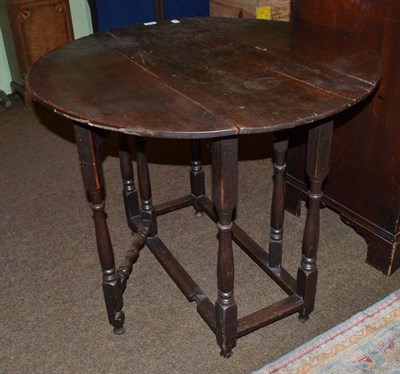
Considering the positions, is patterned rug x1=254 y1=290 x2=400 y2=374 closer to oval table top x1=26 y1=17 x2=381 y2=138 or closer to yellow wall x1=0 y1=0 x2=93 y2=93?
oval table top x1=26 y1=17 x2=381 y2=138

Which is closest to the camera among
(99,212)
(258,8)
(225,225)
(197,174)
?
(225,225)

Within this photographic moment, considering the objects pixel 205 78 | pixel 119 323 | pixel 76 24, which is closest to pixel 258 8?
pixel 76 24

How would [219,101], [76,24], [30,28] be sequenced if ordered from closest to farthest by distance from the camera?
1. [219,101]
2. [30,28]
3. [76,24]

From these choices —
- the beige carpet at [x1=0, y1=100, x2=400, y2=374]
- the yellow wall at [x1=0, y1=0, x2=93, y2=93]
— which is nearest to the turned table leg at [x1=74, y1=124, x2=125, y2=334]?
the beige carpet at [x1=0, y1=100, x2=400, y2=374]

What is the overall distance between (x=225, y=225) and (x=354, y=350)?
64cm

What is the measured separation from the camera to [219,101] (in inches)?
53.6

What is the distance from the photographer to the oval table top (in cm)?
128

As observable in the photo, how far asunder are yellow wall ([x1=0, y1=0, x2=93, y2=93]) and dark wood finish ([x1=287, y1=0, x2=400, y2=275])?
2123 millimetres

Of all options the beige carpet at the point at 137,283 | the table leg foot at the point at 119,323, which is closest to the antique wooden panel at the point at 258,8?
the beige carpet at the point at 137,283

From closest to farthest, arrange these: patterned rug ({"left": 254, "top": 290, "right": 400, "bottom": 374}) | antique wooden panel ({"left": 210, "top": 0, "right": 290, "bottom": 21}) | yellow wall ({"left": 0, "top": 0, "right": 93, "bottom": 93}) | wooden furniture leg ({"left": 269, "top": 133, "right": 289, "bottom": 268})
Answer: patterned rug ({"left": 254, "top": 290, "right": 400, "bottom": 374})
wooden furniture leg ({"left": 269, "top": 133, "right": 289, "bottom": 268})
antique wooden panel ({"left": 210, "top": 0, "right": 290, "bottom": 21})
yellow wall ({"left": 0, "top": 0, "right": 93, "bottom": 93})

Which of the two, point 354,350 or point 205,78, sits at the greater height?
point 205,78

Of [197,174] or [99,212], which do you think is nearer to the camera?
[99,212]

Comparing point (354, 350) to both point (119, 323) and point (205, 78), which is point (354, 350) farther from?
point (205, 78)

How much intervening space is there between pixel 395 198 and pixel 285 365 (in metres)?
0.68
